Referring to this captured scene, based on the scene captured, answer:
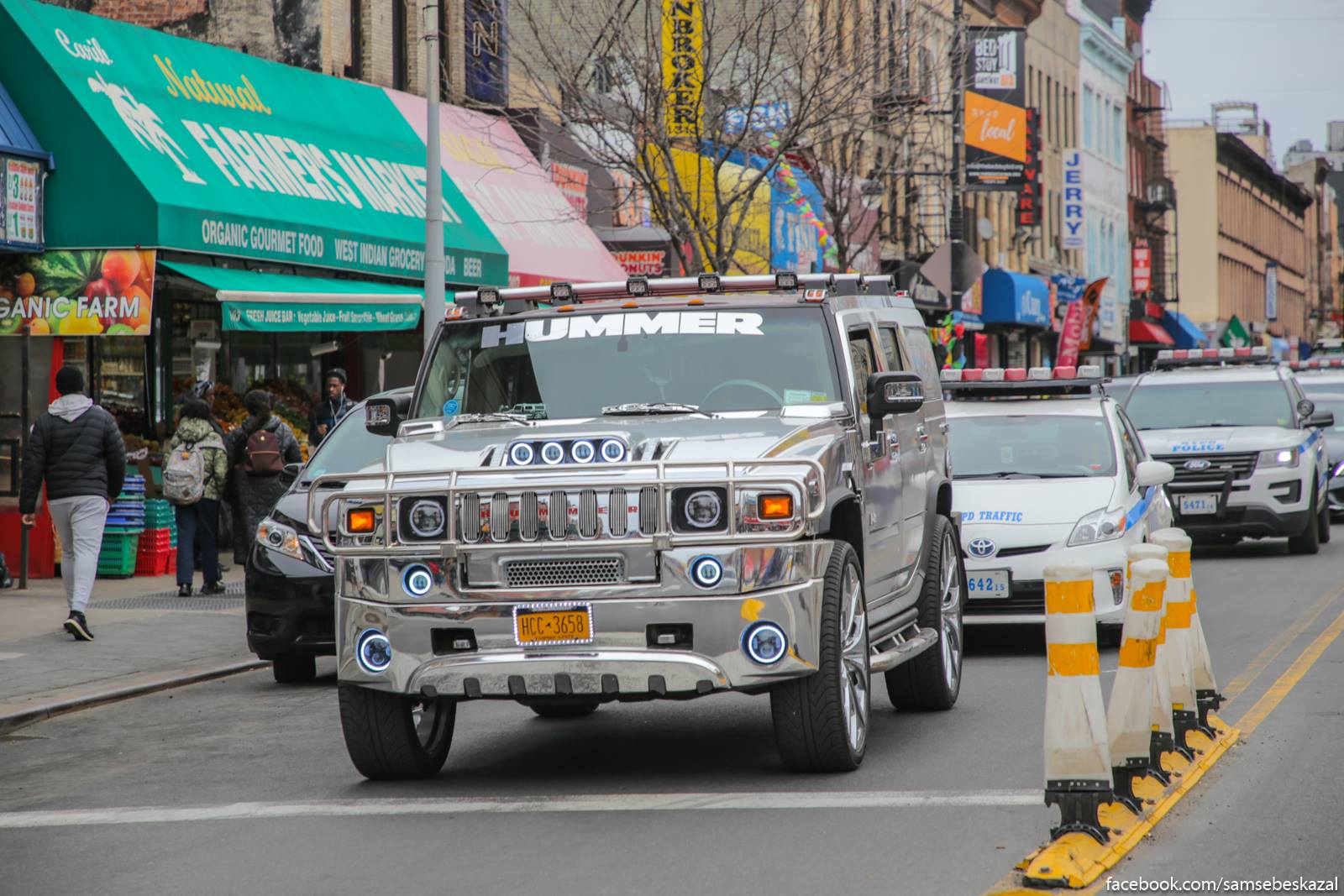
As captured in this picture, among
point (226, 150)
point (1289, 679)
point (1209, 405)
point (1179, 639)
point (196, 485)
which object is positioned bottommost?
point (1289, 679)

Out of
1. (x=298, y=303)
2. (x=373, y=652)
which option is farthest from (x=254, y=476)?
(x=373, y=652)

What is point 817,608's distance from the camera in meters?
7.90

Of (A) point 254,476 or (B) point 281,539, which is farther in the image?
(A) point 254,476

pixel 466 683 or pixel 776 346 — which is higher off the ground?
pixel 776 346

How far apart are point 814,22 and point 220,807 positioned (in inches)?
798

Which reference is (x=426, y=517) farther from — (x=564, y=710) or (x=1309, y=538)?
(x=1309, y=538)

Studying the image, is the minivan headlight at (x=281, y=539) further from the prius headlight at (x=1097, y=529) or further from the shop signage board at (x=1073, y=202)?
the shop signage board at (x=1073, y=202)

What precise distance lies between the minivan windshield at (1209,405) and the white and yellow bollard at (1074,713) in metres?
14.7

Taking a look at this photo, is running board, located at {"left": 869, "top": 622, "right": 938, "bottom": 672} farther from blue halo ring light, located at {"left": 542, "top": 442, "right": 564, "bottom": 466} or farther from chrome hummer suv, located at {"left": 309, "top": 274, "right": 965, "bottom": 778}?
blue halo ring light, located at {"left": 542, "top": 442, "right": 564, "bottom": 466}

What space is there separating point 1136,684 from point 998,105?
130 feet

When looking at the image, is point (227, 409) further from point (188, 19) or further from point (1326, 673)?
point (1326, 673)

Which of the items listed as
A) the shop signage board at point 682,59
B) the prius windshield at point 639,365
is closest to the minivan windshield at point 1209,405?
the shop signage board at point 682,59

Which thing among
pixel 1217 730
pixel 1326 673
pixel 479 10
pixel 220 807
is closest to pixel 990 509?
pixel 1326 673

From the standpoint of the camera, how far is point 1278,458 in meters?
20.3
